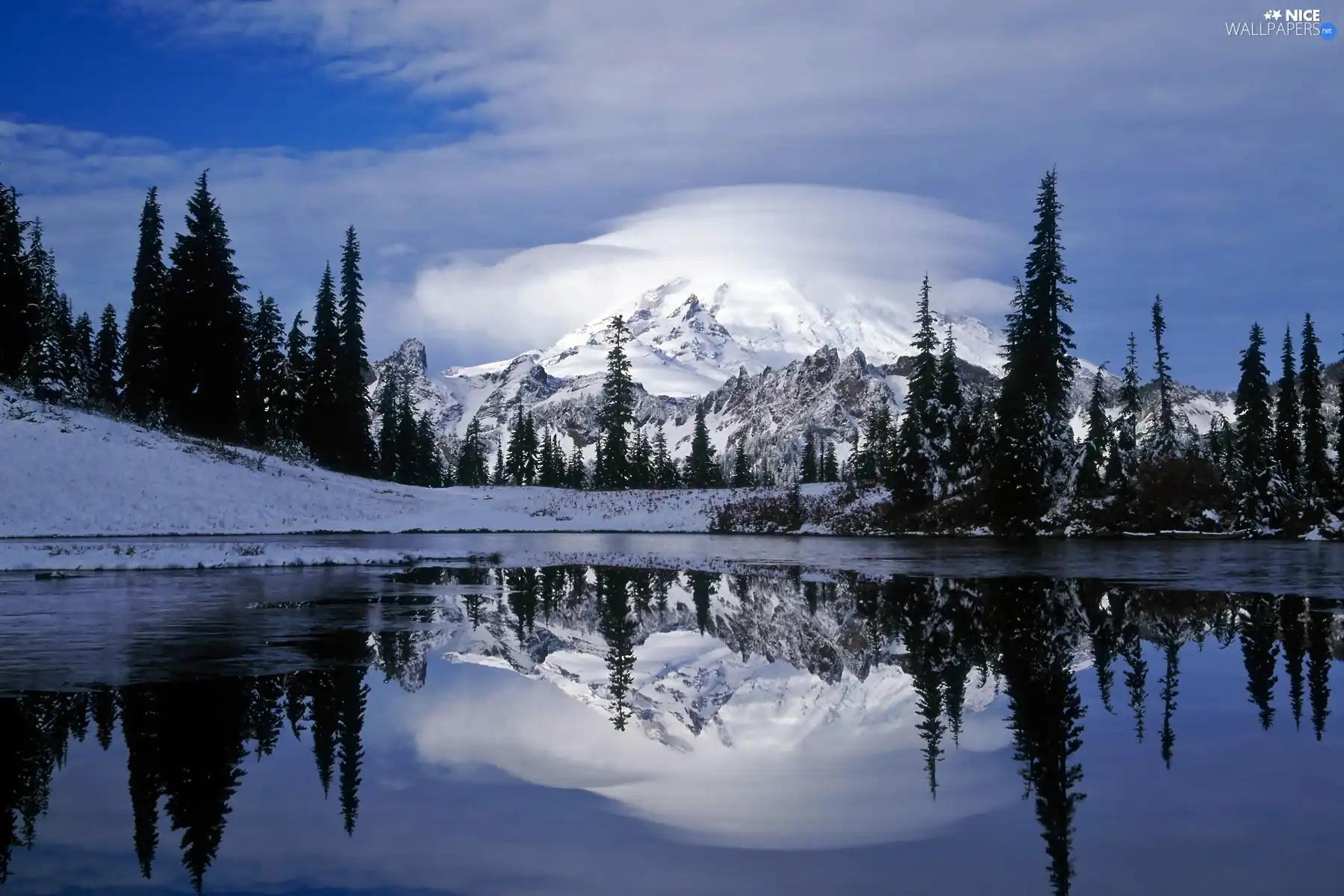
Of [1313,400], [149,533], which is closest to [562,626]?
[149,533]

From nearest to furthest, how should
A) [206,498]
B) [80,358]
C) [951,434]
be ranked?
[206,498]
[951,434]
[80,358]

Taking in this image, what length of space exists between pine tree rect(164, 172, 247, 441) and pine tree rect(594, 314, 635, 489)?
34824 mm

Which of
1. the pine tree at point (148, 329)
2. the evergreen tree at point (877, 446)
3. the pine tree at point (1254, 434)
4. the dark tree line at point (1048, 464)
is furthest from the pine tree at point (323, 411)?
the pine tree at point (1254, 434)

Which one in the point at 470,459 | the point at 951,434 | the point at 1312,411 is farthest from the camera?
the point at 470,459

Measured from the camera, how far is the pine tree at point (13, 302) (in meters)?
62.1

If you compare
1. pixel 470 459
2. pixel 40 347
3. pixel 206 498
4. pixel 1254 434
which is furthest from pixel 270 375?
pixel 1254 434

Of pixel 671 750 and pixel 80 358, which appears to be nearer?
pixel 671 750

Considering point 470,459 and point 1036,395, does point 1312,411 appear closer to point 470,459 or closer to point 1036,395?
point 1036,395

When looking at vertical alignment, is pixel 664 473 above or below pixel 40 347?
below

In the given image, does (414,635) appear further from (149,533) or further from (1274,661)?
(149,533)

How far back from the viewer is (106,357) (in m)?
106

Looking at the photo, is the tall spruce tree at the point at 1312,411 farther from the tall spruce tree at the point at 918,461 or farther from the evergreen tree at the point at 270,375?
the evergreen tree at the point at 270,375

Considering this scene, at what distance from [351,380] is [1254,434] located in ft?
226

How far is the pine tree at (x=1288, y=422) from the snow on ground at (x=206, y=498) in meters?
43.7
